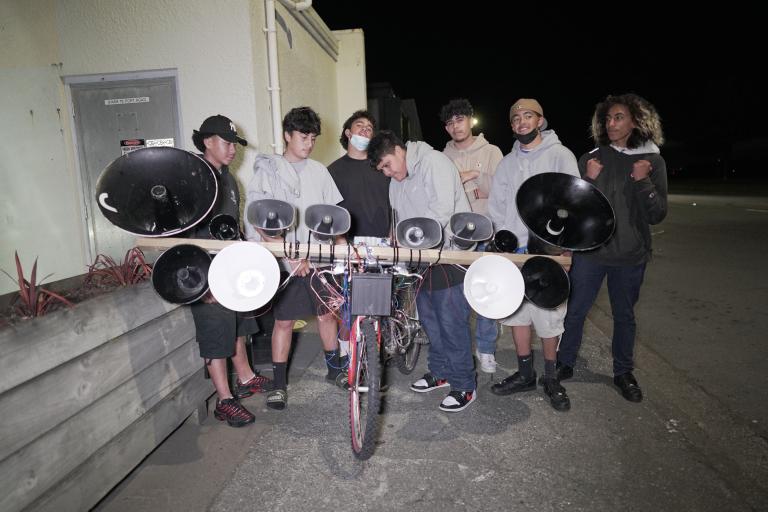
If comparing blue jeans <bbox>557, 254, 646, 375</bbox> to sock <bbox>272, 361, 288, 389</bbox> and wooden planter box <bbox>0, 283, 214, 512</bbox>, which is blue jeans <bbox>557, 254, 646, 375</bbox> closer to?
sock <bbox>272, 361, 288, 389</bbox>

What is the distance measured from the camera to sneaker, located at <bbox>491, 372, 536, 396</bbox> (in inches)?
136

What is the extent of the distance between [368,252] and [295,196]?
3.42 feet

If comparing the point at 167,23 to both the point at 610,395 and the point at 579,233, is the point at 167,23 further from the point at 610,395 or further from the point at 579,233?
the point at 610,395

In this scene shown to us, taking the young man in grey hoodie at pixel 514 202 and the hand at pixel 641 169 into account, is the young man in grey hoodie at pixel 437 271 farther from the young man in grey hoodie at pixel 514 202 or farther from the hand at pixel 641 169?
the hand at pixel 641 169

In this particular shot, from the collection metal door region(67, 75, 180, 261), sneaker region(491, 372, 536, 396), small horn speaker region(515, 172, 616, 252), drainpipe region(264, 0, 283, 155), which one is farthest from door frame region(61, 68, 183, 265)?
sneaker region(491, 372, 536, 396)

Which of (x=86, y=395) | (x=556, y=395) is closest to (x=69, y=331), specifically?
(x=86, y=395)

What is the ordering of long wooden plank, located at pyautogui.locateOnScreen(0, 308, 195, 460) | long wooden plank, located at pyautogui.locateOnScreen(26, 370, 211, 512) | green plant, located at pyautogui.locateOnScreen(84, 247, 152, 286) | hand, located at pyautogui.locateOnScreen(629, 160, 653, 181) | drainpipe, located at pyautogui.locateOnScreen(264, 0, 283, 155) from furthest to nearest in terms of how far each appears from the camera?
drainpipe, located at pyautogui.locateOnScreen(264, 0, 283, 155) → hand, located at pyautogui.locateOnScreen(629, 160, 653, 181) → green plant, located at pyautogui.locateOnScreen(84, 247, 152, 286) → long wooden plank, located at pyautogui.locateOnScreen(26, 370, 211, 512) → long wooden plank, located at pyautogui.locateOnScreen(0, 308, 195, 460)

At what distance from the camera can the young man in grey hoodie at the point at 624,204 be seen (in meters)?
3.13

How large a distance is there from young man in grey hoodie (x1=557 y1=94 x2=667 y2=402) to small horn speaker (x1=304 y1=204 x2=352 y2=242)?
6.62 ft

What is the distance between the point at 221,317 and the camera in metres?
2.92

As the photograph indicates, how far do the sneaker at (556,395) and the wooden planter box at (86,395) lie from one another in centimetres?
268

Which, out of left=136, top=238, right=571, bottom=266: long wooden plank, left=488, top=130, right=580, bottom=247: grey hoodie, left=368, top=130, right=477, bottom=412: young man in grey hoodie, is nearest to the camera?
left=136, top=238, right=571, bottom=266: long wooden plank

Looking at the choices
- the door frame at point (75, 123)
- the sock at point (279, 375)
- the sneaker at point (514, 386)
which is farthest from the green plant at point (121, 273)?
the sneaker at point (514, 386)

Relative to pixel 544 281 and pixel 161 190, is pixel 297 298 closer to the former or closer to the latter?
pixel 161 190
